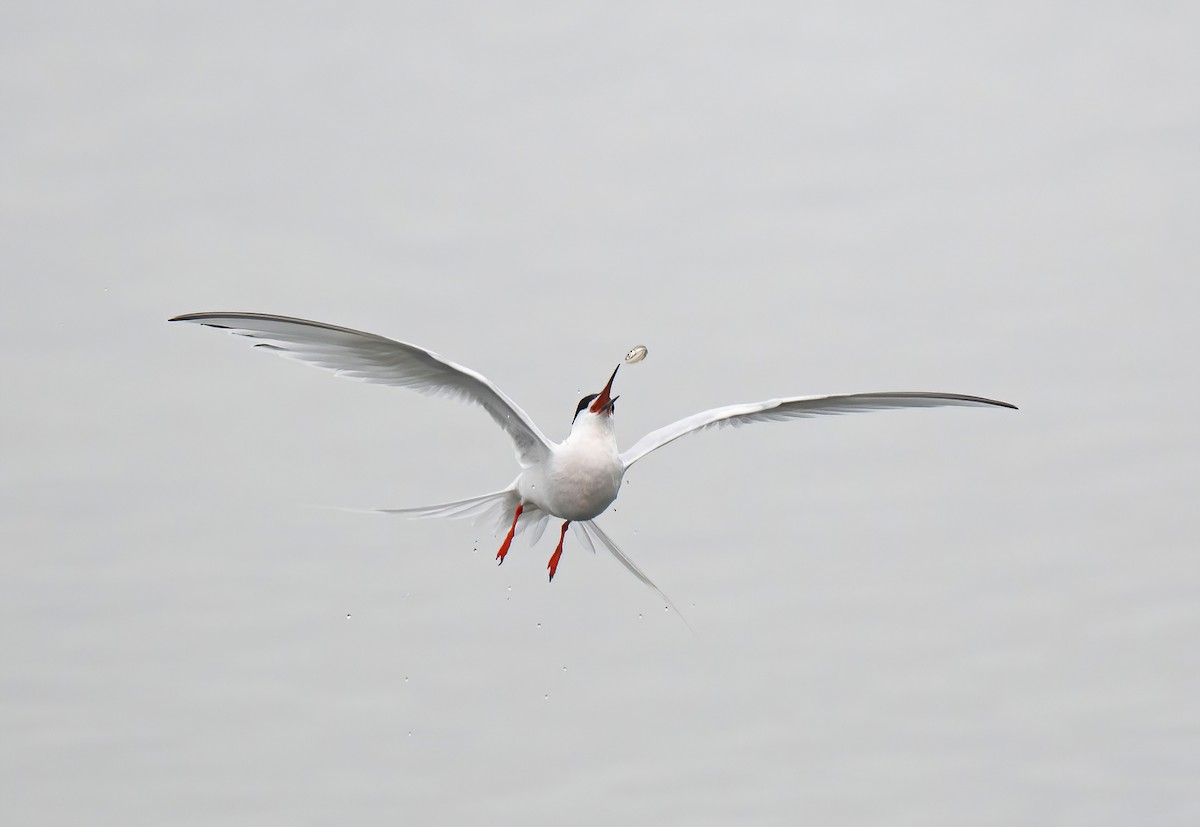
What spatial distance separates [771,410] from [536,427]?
158cm

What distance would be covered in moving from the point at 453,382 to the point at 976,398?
3.11 meters

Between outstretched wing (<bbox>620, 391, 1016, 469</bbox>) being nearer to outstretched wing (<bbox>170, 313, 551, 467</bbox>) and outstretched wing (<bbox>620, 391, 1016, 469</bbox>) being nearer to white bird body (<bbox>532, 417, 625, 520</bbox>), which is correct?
white bird body (<bbox>532, 417, 625, 520</bbox>)

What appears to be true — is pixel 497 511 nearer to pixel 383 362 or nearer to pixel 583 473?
pixel 583 473

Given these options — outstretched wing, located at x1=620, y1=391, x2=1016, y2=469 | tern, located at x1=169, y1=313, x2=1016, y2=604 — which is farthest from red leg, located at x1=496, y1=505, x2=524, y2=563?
outstretched wing, located at x1=620, y1=391, x2=1016, y2=469

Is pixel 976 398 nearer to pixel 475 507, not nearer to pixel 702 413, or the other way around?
pixel 702 413

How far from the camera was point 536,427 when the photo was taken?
955 centimetres

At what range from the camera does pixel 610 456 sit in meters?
9.62

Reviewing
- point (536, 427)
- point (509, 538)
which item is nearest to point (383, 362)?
point (536, 427)

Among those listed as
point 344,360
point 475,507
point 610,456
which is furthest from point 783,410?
point 344,360

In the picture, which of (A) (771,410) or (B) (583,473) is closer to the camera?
(B) (583,473)

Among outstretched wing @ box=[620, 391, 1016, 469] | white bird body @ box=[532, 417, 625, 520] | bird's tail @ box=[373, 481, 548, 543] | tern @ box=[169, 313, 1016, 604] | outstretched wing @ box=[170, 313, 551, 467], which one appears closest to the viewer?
outstretched wing @ box=[170, 313, 551, 467]

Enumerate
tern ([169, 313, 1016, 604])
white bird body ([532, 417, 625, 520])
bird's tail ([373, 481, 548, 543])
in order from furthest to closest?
1. bird's tail ([373, 481, 548, 543])
2. white bird body ([532, 417, 625, 520])
3. tern ([169, 313, 1016, 604])

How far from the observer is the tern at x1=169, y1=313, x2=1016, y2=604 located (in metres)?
8.66

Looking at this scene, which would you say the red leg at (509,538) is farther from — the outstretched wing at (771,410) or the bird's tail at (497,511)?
the outstretched wing at (771,410)
